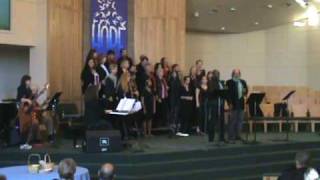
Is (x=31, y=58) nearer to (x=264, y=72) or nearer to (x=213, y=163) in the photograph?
(x=213, y=163)

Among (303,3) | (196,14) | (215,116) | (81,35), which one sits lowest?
(215,116)

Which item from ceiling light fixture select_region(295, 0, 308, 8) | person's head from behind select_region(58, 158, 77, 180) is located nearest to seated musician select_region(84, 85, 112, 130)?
person's head from behind select_region(58, 158, 77, 180)

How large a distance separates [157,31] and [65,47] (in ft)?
8.37

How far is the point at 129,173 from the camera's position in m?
9.39

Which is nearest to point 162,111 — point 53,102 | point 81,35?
point 81,35

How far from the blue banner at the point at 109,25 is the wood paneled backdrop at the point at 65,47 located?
37cm

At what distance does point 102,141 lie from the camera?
9758 mm

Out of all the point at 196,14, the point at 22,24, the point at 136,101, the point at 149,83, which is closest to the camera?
the point at 136,101

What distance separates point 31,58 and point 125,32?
2642 mm

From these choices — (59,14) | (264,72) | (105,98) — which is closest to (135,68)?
(105,98)

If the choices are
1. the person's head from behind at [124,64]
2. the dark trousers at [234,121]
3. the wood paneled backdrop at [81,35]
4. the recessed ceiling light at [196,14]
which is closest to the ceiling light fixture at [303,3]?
the recessed ceiling light at [196,14]

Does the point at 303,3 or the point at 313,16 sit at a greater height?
the point at 303,3

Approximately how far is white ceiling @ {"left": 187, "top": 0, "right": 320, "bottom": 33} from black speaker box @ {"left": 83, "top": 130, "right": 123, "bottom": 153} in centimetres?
711

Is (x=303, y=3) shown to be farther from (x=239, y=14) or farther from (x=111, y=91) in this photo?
(x=111, y=91)
